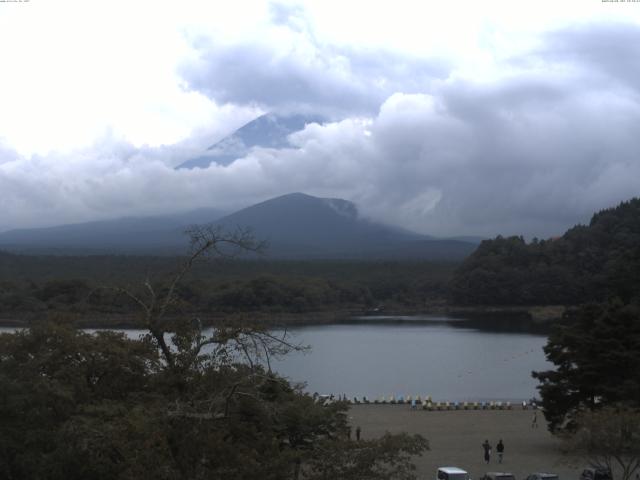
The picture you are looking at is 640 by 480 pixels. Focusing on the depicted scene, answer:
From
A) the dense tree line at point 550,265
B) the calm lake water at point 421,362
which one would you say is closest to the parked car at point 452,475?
the calm lake water at point 421,362

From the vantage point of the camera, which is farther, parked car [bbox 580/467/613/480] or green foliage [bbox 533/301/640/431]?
green foliage [bbox 533/301/640/431]

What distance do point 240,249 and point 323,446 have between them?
1.84 meters

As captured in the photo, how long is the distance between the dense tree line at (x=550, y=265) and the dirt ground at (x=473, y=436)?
4451cm

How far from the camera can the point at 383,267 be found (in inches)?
3420

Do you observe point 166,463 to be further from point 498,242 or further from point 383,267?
point 383,267

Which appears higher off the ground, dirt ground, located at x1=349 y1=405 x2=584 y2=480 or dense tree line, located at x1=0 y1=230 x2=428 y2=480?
dense tree line, located at x1=0 y1=230 x2=428 y2=480

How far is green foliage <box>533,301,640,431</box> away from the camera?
1484 cm

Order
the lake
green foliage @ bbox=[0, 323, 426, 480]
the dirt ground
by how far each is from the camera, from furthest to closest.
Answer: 1. the lake
2. the dirt ground
3. green foliage @ bbox=[0, 323, 426, 480]

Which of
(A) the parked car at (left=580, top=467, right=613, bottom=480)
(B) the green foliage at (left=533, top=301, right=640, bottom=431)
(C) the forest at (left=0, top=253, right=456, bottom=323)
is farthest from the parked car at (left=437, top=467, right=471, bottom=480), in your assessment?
(C) the forest at (left=0, top=253, right=456, bottom=323)

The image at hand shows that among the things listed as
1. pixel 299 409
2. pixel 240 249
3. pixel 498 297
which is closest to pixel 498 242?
pixel 498 297

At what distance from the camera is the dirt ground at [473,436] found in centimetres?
1349

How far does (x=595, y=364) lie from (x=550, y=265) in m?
58.0

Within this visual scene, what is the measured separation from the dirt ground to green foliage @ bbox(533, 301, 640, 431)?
90cm

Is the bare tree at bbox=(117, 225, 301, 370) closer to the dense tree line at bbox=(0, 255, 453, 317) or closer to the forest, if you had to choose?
the dense tree line at bbox=(0, 255, 453, 317)
